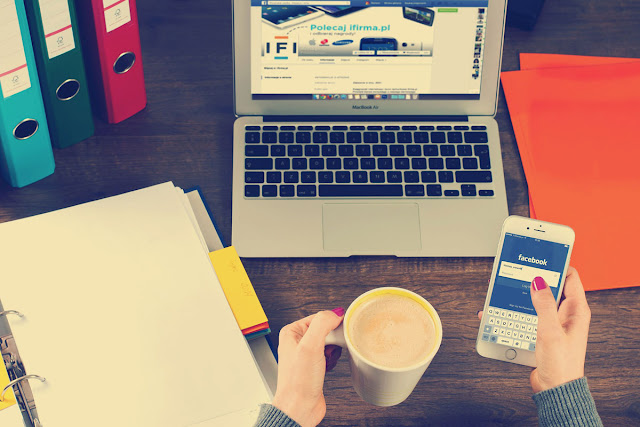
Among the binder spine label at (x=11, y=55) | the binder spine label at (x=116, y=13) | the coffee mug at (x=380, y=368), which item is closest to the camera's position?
the coffee mug at (x=380, y=368)

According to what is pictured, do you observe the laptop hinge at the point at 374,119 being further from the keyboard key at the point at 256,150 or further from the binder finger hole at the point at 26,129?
the binder finger hole at the point at 26,129

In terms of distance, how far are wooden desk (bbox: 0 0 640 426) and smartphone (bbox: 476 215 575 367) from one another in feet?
0.12

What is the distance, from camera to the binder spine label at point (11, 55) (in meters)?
0.88

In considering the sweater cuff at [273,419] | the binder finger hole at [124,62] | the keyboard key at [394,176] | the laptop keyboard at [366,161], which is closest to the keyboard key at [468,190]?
the laptop keyboard at [366,161]

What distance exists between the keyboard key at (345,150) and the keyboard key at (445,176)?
0.15 metres

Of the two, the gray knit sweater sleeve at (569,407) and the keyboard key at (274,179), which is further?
the keyboard key at (274,179)

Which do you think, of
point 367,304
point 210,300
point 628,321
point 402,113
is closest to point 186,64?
point 402,113

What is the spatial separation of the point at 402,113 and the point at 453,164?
127 millimetres

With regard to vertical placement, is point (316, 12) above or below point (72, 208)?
above

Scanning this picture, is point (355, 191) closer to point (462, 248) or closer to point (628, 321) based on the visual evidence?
point (462, 248)

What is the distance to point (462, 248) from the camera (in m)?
1.05

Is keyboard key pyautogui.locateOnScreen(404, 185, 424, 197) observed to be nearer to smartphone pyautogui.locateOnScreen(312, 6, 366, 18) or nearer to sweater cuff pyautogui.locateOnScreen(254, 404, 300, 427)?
smartphone pyautogui.locateOnScreen(312, 6, 366, 18)

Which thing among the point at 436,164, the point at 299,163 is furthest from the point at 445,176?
the point at 299,163

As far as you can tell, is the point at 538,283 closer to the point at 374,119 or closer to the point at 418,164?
the point at 418,164
